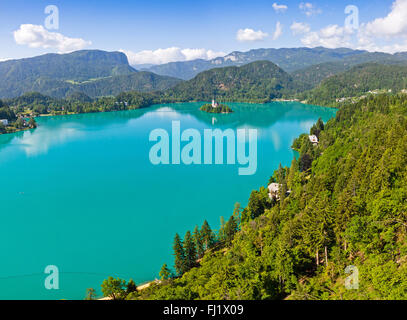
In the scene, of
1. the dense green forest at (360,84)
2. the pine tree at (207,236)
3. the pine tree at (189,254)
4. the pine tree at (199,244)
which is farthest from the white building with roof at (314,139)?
the dense green forest at (360,84)

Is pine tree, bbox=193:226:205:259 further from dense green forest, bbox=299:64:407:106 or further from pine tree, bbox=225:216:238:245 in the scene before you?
dense green forest, bbox=299:64:407:106

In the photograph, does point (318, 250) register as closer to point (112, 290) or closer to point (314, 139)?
point (112, 290)

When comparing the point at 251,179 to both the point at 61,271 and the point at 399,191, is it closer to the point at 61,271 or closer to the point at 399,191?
the point at 399,191

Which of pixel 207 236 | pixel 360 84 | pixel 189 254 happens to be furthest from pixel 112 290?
pixel 360 84

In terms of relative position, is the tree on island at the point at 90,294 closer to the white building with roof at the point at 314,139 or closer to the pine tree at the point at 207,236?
the pine tree at the point at 207,236

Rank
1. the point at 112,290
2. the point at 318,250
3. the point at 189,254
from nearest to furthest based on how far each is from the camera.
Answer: the point at 318,250 < the point at 112,290 < the point at 189,254

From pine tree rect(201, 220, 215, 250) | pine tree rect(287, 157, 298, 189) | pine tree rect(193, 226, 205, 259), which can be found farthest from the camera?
pine tree rect(287, 157, 298, 189)

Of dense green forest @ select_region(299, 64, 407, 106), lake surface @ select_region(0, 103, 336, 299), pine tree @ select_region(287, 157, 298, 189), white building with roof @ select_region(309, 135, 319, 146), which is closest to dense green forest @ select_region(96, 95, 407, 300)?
lake surface @ select_region(0, 103, 336, 299)
